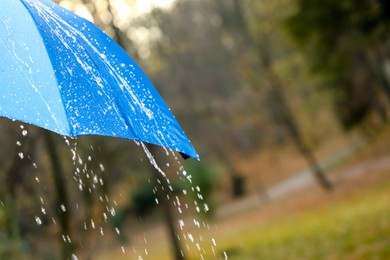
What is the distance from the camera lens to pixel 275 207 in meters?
25.1

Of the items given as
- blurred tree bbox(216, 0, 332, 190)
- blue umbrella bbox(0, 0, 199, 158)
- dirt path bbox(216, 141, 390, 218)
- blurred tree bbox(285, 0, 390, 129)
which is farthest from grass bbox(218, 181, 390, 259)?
dirt path bbox(216, 141, 390, 218)

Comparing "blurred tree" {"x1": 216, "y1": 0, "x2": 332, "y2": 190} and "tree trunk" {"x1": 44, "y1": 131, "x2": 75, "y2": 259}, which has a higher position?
"blurred tree" {"x1": 216, "y1": 0, "x2": 332, "y2": 190}

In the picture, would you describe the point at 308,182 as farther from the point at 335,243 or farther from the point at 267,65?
the point at 335,243

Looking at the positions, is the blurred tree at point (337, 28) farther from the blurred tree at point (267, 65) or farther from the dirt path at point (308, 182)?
the dirt path at point (308, 182)

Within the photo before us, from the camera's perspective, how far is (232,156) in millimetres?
46844

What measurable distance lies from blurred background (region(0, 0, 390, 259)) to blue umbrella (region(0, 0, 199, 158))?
1348 millimetres

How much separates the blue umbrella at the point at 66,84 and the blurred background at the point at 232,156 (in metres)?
1.35

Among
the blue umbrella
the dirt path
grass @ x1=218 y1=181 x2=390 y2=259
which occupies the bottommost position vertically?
grass @ x1=218 y1=181 x2=390 y2=259

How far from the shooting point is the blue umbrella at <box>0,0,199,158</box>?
8.33 ft

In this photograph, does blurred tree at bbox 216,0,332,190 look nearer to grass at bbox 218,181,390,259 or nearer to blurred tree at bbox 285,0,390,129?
grass at bbox 218,181,390,259

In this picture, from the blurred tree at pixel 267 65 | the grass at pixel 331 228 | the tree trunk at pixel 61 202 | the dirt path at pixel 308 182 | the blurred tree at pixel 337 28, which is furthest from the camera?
the dirt path at pixel 308 182

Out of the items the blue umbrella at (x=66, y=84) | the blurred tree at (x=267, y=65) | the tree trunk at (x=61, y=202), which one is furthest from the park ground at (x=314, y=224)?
the blue umbrella at (x=66, y=84)

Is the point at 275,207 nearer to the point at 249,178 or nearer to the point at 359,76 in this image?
the point at 359,76

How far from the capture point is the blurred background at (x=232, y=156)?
8000mm
